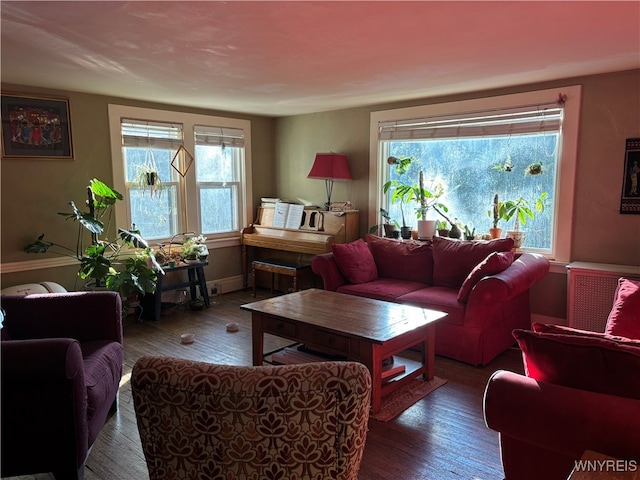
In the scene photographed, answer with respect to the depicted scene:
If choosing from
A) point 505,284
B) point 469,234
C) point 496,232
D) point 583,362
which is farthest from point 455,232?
point 583,362

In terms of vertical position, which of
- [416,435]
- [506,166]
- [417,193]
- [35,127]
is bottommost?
[416,435]

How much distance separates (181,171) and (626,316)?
437 cm

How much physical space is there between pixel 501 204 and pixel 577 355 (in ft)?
9.68

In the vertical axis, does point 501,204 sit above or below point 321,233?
above

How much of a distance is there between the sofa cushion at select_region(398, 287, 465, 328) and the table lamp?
1.75m

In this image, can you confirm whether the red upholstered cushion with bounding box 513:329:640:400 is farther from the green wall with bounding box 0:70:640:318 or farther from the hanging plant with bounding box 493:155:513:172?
the hanging plant with bounding box 493:155:513:172

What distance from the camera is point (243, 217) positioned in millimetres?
5953

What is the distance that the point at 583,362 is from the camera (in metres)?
1.53

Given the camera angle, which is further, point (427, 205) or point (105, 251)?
point (427, 205)

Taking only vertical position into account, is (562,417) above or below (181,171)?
below

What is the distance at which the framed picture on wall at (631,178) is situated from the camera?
3601 mm

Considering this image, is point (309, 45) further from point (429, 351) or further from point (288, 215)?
point (288, 215)

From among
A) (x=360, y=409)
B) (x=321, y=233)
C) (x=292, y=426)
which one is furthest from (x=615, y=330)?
(x=321, y=233)

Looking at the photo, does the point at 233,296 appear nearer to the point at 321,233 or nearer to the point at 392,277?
the point at 321,233
